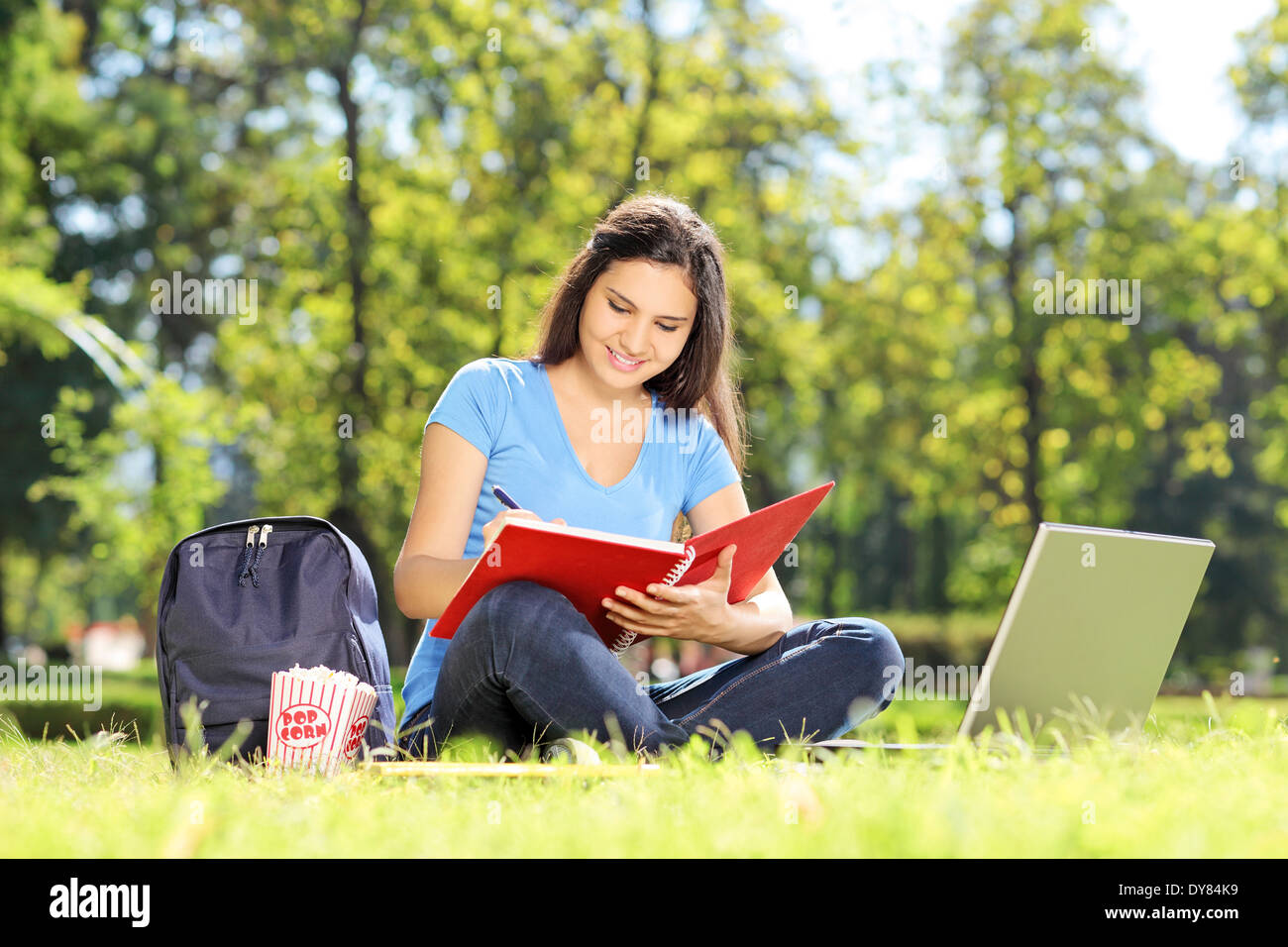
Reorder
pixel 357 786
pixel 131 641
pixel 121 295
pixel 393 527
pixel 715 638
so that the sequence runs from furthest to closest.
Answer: pixel 131 641 → pixel 121 295 → pixel 393 527 → pixel 715 638 → pixel 357 786

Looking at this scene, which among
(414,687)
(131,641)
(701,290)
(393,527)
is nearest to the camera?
(414,687)

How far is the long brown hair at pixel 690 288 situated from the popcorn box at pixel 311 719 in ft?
4.19

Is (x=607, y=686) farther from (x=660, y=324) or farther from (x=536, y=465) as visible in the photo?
(x=660, y=324)

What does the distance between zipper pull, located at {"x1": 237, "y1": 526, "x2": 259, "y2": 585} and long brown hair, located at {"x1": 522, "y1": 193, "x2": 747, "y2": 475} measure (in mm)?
1054

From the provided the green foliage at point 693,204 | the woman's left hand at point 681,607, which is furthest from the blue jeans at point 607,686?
the green foliage at point 693,204

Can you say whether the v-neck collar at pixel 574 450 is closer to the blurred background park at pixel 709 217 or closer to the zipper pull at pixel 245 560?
the zipper pull at pixel 245 560

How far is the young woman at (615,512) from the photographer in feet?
8.93

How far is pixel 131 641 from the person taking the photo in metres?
28.8

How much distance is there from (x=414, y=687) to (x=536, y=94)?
12.6 m

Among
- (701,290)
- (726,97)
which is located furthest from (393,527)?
(701,290)

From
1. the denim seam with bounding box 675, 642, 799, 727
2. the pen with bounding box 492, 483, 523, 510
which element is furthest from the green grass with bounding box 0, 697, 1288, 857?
the pen with bounding box 492, 483, 523, 510

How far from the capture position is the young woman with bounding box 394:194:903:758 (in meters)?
2.72

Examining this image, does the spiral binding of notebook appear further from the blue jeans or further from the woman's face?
the woman's face
